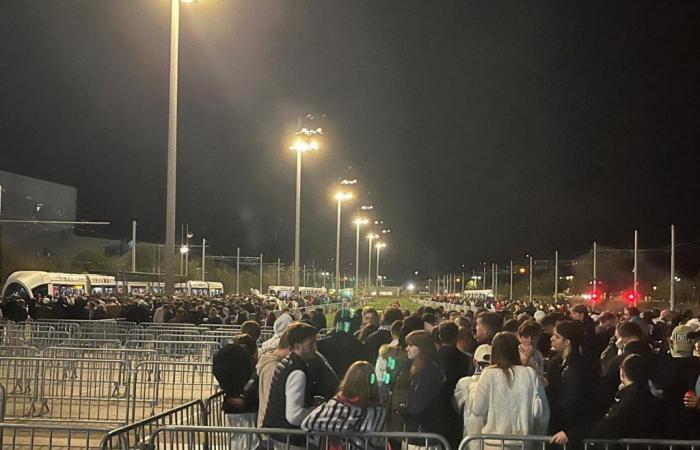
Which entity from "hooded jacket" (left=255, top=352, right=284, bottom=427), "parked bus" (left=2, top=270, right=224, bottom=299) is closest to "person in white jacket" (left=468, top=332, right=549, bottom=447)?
"hooded jacket" (left=255, top=352, right=284, bottom=427)

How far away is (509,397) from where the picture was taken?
25.6ft

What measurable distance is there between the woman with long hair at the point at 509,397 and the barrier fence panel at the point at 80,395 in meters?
Answer: 8.00

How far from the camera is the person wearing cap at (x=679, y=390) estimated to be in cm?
817

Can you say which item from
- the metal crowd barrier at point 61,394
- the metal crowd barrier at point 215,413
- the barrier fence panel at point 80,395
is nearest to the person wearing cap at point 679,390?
the metal crowd barrier at point 215,413

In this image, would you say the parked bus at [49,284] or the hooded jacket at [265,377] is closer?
the hooded jacket at [265,377]

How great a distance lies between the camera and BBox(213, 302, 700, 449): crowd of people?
7.63 metres

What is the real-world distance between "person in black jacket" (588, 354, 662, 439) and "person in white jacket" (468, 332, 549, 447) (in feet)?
1.65

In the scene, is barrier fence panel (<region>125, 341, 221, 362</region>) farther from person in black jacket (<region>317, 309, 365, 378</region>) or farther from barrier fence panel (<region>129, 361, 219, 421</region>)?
person in black jacket (<region>317, 309, 365, 378</region>)

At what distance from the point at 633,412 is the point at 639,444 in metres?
0.39

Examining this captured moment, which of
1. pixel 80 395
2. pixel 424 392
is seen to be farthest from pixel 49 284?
pixel 424 392

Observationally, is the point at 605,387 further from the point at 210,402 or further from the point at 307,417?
the point at 210,402

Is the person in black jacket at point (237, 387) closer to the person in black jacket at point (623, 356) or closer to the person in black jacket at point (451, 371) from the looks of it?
the person in black jacket at point (451, 371)

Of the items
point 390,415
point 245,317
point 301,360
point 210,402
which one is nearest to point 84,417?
point 210,402

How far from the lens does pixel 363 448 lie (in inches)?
295
